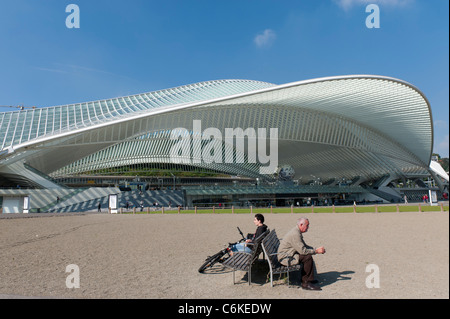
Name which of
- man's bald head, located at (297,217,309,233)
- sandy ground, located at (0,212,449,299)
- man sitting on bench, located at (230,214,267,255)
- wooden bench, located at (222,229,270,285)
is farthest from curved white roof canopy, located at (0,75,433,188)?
man's bald head, located at (297,217,309,233)

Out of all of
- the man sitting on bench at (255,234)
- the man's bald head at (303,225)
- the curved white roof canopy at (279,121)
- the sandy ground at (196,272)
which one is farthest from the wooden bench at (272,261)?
the curved white roof canopy at (279,121)

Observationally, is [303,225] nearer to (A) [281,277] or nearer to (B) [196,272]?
(A) [281,277]

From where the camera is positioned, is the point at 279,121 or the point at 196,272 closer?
the point at 196,272

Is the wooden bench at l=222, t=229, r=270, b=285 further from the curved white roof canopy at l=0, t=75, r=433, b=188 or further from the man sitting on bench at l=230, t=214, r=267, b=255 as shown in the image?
the curved white roof canopy at l=0, t=75, r=433, b=188

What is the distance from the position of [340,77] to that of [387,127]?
50.3ft

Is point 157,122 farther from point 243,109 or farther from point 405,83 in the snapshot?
point 405,83

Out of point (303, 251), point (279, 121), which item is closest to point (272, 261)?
point (303, 251)

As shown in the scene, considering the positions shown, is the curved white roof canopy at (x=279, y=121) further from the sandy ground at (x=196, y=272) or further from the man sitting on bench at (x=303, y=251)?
the man sitting on bench at (x=303, y=251)

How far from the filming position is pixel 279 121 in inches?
1724

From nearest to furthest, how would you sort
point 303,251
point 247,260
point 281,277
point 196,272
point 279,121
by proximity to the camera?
1. point 303,251
2. point 247,260
3. point 281,277
4. point 196,272
5. point 279,121

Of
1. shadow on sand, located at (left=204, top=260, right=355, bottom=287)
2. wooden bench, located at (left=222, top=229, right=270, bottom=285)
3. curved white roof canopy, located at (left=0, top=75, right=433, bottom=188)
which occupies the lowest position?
shadow on sand, located at (left=204, top=260, right=355, bottom=287)

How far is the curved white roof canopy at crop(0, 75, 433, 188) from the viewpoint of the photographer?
3394cm

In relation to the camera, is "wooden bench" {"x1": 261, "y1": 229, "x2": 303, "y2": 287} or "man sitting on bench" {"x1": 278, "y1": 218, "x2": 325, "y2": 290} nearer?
"man sitting on bench" {"x1": 278, "y1": 218, "x2": 325, "y2": 290}

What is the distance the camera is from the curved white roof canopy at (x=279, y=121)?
33938mm
